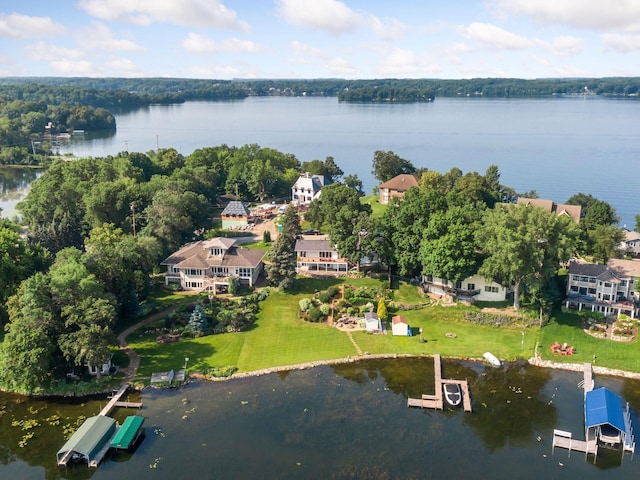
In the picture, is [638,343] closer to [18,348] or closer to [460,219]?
[460,219]

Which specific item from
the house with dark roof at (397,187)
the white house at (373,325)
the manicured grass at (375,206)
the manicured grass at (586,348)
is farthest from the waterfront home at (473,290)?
the house with dark roof at (397,187)

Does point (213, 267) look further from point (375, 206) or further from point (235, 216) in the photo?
point (375, 206)

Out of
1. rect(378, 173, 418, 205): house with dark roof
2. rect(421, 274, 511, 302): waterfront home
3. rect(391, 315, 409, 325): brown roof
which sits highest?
rect(378, 173, 418, 205): house with dark roof

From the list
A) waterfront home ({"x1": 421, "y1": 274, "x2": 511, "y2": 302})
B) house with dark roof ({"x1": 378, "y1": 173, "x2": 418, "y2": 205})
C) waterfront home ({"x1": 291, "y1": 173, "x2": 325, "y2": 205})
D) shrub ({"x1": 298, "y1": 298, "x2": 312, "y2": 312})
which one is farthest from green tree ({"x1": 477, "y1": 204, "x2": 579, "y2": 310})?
waterfront home ({"x1": 291, "y1": 173, "x2": 325, "y2": 205})

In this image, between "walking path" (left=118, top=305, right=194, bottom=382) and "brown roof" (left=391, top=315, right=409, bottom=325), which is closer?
"walking path" (left=118, top=305, right=194, bottom=382)

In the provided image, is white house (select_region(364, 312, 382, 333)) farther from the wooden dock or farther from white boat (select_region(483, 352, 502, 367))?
the wooden dock

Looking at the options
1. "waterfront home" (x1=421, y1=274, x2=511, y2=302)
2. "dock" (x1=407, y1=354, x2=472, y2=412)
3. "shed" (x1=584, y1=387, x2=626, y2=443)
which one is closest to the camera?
"shed" (x1=584, y1=387, x2=626, y2=443)

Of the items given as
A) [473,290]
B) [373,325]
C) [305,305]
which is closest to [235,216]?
[305,305]

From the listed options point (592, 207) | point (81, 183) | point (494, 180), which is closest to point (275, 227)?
point (81, 183)
